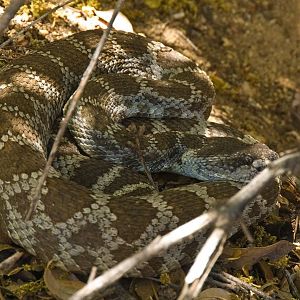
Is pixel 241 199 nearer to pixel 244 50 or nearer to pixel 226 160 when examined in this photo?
pixel 226 160

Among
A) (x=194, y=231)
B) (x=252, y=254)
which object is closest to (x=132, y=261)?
(x=194, y=231)

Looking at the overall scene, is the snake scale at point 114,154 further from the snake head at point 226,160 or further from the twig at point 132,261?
the twig at point 132,261

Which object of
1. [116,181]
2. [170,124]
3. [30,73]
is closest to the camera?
[116,181]

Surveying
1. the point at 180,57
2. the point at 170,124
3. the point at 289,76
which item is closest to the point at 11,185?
the point at 170,124

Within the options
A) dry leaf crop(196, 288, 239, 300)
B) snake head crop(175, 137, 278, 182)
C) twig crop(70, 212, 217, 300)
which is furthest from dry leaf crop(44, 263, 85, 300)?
snake head crop(175, 137, 278, 182)

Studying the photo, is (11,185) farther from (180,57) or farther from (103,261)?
(180,57)

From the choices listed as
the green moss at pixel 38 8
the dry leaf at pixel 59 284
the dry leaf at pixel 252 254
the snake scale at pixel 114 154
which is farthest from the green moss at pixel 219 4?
the dry leaf at pixel 59 284
